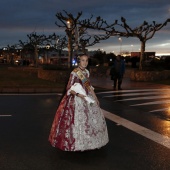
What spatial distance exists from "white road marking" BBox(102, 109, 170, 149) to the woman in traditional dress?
1497mm

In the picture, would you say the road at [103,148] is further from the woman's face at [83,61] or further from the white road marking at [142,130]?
the woman's face at [83,61]

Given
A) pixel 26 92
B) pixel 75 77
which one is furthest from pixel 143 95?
pixel 75 77

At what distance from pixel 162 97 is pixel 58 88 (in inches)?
186

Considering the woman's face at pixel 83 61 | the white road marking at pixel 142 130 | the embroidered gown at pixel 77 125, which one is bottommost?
the white road marking at pixel 142 130

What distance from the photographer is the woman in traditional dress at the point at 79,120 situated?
5.58m

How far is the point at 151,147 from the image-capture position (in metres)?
6.40

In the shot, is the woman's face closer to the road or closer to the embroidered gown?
the embroidered gown

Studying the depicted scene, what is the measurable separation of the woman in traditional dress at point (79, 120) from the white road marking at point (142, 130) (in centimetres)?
150

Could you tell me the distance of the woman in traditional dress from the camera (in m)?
5.58

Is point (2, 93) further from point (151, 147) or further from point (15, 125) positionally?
point (151, 147)

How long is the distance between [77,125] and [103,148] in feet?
2.97

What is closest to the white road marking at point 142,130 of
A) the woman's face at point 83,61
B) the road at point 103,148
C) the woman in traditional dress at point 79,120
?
the road at point 103,148

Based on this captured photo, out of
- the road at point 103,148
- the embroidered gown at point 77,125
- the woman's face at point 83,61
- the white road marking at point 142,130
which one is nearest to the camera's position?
the road at point 103,148

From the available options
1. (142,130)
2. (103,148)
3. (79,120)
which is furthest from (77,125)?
(142,130)
